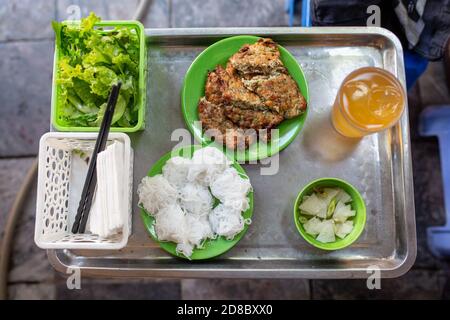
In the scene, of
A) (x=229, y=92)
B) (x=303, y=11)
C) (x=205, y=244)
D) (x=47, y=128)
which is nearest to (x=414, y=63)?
(x=303, y=11)

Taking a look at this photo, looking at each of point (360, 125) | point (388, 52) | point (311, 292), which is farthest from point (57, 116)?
point (311, 292)

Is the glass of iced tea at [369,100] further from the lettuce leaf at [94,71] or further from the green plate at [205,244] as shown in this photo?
the lettuce leaf at [94,71]

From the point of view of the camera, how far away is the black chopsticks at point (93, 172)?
44.3 inches

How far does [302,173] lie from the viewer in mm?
1387

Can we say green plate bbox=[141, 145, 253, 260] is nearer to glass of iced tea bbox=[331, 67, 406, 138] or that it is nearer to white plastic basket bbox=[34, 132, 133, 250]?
white plastic basket bbox=[34, 132, 133, 250]

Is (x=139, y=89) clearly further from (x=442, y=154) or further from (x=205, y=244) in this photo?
(x=442, y=154)

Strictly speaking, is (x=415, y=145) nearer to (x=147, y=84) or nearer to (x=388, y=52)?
(x=388, y=52)

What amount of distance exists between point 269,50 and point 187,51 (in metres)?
0.29

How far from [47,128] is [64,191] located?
0.94m

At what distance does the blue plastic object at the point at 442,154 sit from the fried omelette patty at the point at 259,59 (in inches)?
42.4

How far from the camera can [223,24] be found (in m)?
2.18

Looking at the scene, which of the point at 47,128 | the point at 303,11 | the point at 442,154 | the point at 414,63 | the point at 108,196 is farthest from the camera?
the point at 47,128

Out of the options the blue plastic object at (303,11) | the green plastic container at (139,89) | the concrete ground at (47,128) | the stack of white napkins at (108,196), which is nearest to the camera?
the stack of white napkins at (108,196)

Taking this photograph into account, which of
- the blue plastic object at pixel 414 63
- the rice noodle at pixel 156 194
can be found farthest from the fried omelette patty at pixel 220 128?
the blue plastic object at pixel 414 63
